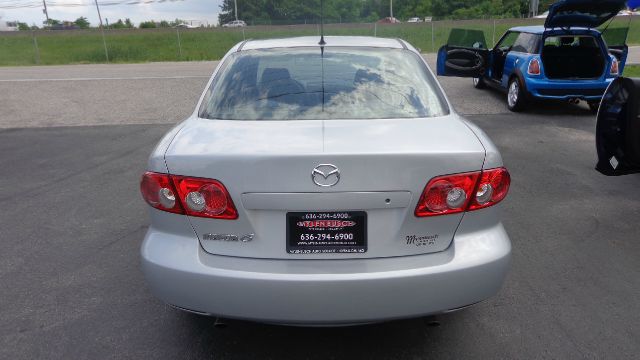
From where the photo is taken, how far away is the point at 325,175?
213 centimetres

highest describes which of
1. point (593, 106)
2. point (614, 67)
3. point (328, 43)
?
point (328, 43)

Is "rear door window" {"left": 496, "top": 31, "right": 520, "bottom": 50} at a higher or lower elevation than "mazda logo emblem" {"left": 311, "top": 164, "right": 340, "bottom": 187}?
lower

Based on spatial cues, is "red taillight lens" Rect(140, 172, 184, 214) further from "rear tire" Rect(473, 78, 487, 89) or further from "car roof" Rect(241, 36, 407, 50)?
"rear tire" Rect(473, 78, 487, 89)

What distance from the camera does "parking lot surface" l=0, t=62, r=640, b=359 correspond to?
9.05 feet

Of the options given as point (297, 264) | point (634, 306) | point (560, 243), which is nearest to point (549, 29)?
point (560, 243)

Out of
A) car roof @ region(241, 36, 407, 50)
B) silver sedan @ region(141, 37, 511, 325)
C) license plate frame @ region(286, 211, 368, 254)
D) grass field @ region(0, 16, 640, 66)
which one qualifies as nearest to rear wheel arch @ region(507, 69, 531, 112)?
car roof @ region(241, 36, 407, 50)

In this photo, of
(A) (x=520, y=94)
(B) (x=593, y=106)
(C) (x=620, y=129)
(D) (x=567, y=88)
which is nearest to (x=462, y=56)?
(A) (x=520, y=94)

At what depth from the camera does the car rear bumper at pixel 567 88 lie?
28.9ft

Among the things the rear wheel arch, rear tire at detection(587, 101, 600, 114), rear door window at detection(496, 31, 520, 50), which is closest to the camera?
the rear wheel arch

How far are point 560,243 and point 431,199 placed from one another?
2.31 m

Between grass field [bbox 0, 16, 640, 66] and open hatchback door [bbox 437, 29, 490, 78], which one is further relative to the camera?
grass field [bbox 0, 16, 640, 66]

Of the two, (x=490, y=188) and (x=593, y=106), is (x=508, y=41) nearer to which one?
(x=593, y=106)

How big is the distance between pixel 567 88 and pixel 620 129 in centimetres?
467

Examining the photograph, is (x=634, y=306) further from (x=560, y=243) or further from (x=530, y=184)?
(x=530, y=184)
